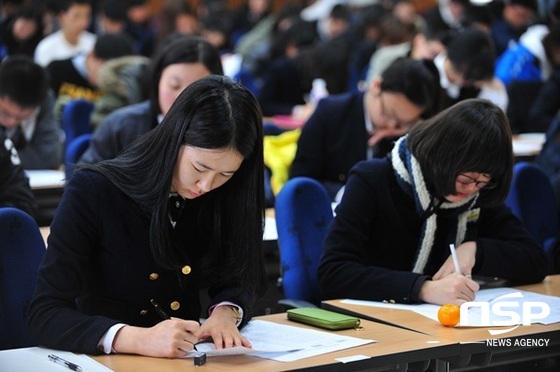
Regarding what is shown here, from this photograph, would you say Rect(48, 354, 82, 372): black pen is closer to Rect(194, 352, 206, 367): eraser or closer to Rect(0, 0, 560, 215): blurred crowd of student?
Rect(194, 352, 206, 367): eraser

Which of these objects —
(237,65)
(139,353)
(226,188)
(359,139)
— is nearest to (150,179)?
(226,188)

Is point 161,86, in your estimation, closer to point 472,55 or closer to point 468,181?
point 468,181

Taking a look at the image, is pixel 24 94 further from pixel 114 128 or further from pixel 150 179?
pixel 150 179

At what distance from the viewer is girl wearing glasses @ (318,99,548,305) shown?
9.18ft

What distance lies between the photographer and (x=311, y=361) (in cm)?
218

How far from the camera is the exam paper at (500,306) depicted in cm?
260

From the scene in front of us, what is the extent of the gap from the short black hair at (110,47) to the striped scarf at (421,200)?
13.3ft

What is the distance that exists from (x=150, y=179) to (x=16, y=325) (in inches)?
24.3

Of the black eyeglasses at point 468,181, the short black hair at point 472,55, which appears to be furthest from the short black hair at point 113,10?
the black eyeglasses at point 468,181

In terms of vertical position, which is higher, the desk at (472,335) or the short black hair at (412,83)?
the short black hair at (412,83)

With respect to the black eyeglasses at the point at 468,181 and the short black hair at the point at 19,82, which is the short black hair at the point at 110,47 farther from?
the black eyeglasses at the point at 468,181

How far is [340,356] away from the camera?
223 cm

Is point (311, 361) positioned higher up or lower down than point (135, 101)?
lower down

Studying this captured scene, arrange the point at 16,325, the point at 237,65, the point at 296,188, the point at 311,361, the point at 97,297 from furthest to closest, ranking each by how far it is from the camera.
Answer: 1. the point at 237,65
2. the point at 296,188
3. the point at 16,325
4. the point at 97,297
5. the point at 311,361
